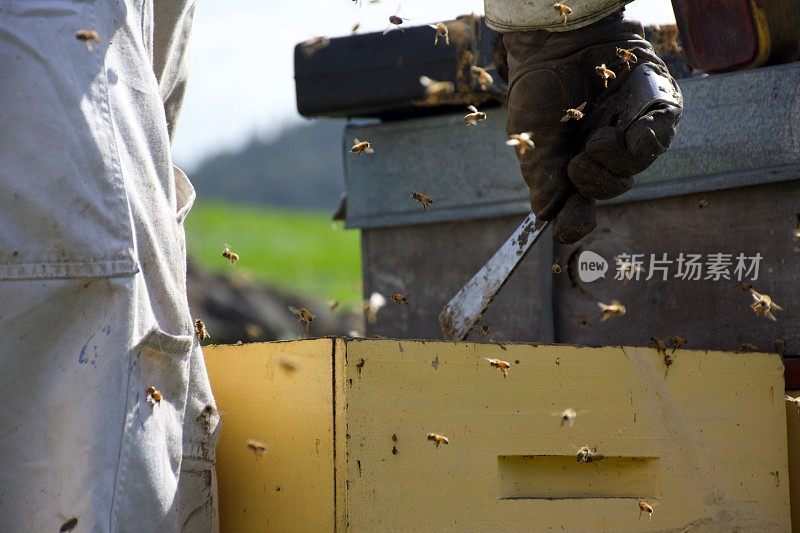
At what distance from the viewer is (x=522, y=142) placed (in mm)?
1793

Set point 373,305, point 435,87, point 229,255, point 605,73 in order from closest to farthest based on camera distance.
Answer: point 605,73 → point 229,255 → point 435,87 → point 373,305

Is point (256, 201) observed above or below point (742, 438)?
below

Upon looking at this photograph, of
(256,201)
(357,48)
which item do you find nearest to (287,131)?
(256,201)

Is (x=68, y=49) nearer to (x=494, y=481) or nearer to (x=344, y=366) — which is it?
(x=344, y=366)

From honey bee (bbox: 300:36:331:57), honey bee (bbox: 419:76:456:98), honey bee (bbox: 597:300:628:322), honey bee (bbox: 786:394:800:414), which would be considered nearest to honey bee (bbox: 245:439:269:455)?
honey bee (bbox: 597:300:628:322)

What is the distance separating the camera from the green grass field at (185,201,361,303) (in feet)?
61.7

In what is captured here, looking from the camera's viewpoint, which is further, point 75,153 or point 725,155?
point 725,155

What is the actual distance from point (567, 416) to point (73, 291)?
0.74 m

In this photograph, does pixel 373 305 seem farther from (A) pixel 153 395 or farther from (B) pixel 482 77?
(A) pixel 153 395

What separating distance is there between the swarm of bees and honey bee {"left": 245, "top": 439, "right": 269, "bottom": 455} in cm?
46

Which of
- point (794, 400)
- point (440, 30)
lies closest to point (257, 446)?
point (794, 400)

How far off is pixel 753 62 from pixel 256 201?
35728 mm

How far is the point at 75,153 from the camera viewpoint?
125 cm

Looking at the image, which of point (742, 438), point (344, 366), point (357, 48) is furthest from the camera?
point (357, 48)
